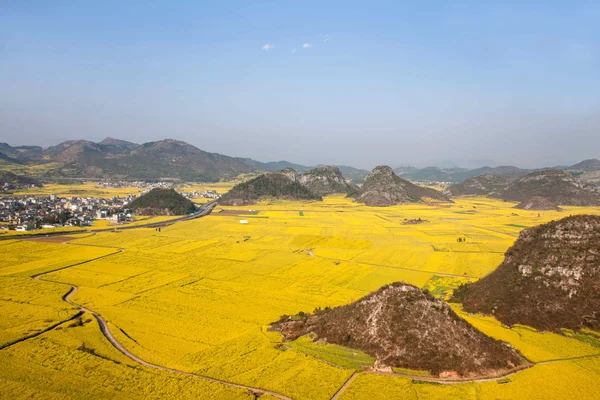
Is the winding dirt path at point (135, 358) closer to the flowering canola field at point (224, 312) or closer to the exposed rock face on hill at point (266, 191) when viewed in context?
the flowering canola field at point (224, 312)

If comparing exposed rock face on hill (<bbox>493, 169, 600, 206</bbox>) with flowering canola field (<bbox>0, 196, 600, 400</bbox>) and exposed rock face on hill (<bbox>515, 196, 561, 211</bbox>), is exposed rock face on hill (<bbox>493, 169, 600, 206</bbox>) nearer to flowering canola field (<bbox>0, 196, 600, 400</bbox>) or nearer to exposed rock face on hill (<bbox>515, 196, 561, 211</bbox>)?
exposed rock face on hill (<bbox>515, 196, 561, 211</bbox>)

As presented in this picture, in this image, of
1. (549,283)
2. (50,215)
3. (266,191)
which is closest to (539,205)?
(266,191)

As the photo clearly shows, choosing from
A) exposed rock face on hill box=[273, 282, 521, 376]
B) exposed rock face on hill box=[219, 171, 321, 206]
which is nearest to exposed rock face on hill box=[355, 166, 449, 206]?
exposed rock face on hill box=[219, 171, 321, 206]

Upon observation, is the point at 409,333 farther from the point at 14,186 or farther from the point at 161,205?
the point at 14,186

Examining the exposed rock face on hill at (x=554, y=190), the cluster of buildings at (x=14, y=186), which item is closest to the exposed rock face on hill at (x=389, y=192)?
the exposed rock face on hill at (x=554, y=190)

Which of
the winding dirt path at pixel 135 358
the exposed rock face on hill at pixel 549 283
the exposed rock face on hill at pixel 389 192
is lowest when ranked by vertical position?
the winding dirt path at pixel 135 358
